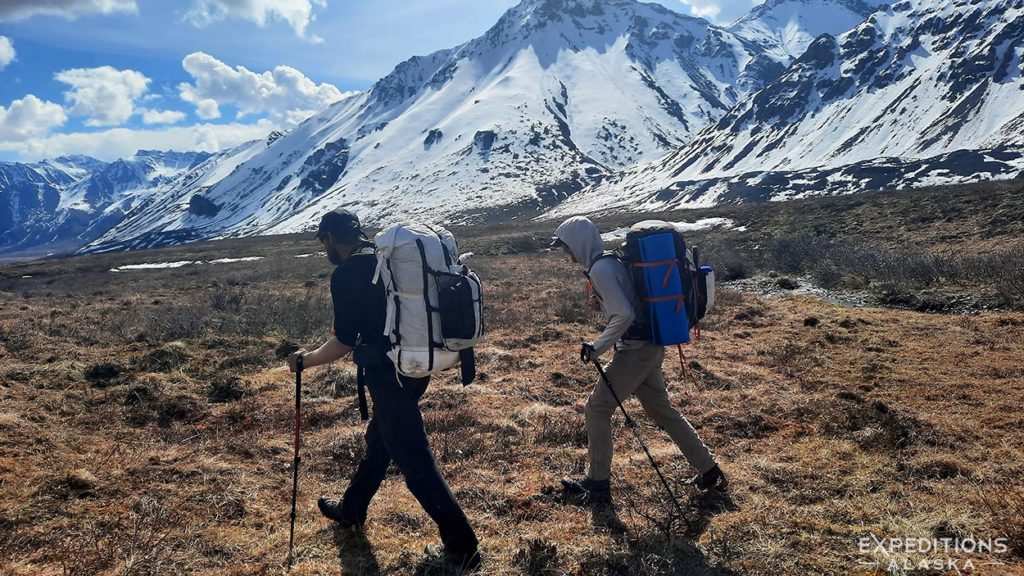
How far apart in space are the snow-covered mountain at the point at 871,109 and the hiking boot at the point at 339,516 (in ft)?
259

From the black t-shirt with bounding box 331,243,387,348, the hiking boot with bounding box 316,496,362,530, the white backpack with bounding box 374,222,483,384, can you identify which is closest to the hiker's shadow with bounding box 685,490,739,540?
the white backpack with bounding box 374,222,483,384

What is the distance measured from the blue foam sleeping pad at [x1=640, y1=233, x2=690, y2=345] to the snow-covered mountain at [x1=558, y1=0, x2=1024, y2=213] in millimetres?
77314

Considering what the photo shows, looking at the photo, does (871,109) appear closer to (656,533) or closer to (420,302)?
(656,533)

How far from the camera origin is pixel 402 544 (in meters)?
4.48

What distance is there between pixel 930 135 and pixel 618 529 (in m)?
107

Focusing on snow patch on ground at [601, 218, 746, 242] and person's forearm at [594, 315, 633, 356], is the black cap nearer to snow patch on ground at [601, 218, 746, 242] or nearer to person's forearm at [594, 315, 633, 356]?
person's forearm at [594, 315, 633, 356]

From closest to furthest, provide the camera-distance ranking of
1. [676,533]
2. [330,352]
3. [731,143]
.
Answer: [330,352] → [676,533] → [731,143]

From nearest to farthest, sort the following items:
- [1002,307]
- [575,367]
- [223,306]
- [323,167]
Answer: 1. [575,367]
2. [1002,307]
3. [223,306]
4. [323,167]

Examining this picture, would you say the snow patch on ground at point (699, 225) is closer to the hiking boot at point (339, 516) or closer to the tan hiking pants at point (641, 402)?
the tan hiking pants at point (641, 402)

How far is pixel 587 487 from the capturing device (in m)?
5.11

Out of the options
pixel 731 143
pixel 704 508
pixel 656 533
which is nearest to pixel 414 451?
pixel 656 533

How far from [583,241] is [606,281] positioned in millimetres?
458

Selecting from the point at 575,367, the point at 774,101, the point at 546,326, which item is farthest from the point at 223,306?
the point at 774,101

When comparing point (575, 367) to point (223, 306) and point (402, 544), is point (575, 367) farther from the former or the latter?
point (223, 306)
